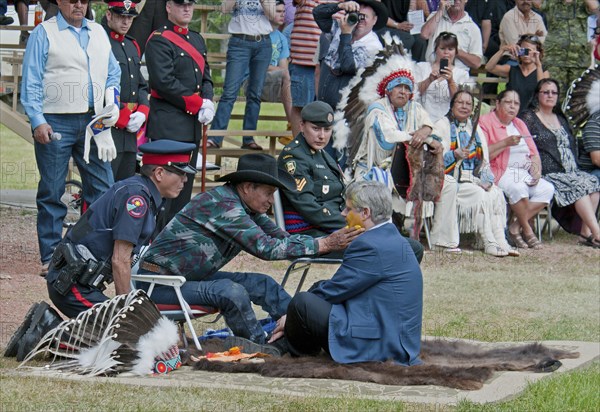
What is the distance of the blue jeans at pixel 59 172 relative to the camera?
8797 millimetres

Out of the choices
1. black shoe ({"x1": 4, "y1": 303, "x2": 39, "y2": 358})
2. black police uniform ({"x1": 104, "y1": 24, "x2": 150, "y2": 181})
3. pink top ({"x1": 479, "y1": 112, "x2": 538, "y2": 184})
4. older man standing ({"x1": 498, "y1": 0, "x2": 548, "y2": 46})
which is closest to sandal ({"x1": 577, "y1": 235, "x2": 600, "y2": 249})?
pink top ({"x1": 479, "y1": 112, "x2": 538, "y2": 184})

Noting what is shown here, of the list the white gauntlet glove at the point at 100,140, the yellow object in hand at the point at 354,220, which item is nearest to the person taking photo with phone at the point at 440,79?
the white gauntlet glove at the point at 100,140

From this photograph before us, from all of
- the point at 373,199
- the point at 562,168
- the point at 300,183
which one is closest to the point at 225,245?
the point at 373,199

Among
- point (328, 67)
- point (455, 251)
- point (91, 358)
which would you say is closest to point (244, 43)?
point (328, 67)

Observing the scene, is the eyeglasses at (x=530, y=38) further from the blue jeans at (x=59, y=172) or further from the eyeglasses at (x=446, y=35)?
the blue jeans at (x=59, y=172)

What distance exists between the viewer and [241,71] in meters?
12.0

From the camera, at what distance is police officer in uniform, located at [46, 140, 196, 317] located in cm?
657

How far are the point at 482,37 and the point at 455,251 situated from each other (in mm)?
4179

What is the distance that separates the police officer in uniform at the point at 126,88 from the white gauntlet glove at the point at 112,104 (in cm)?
35

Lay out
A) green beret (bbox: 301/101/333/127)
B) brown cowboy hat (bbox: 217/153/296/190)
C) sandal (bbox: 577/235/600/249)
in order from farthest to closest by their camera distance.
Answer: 1. sandal (bbox: 577/235/600/249)
2. green beret (bbox: 301/101/333/127)
3. brown cowboy hat (bbox: 217/153/296/190)

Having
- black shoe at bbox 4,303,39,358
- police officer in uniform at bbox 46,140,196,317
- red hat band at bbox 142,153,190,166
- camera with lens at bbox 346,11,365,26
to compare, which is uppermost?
camera with lens at bbox 346,11,365,26

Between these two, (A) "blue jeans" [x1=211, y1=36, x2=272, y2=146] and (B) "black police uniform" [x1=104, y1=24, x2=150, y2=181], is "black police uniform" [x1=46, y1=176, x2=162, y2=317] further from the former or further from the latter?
(A) "blue jeans" [x1=211, y1=36, x2=272, y2=146]

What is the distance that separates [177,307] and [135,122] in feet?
9.56

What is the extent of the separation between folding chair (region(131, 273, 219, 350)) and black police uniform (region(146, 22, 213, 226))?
9.41 feet
